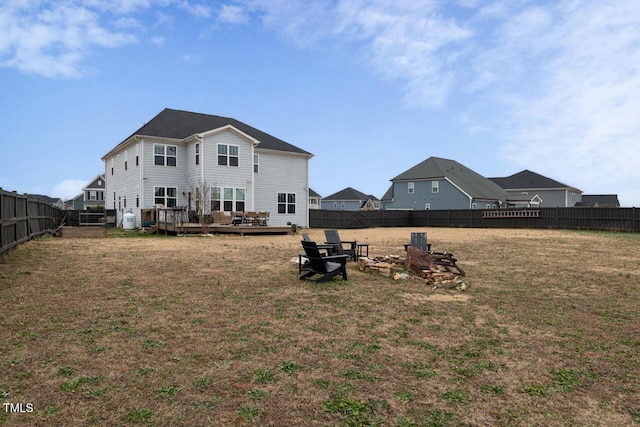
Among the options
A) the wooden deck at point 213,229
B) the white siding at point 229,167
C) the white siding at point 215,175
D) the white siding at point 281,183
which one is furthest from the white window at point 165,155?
the white siding at point 281,183

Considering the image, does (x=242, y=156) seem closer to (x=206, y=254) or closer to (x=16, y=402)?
(x=206, y=254)

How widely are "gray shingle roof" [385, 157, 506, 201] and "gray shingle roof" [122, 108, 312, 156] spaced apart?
19730mm

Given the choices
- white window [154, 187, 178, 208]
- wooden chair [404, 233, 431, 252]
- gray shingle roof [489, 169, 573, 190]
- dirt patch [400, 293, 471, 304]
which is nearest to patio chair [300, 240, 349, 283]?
dirt patch [400, 293, 471, 304]

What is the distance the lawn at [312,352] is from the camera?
129 inches

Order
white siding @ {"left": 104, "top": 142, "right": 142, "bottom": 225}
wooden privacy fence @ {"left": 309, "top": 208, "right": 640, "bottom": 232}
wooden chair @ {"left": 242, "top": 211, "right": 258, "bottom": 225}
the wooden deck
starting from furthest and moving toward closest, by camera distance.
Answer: wooden privacy fence @ {"left": 309, "top": 208, "right": 640, "bottom": 232}, white siding @ {"left": 104, "top": 142, "right": 142, "bottom": 225}, wooden chair @ {"left": 242, "top": 211, "right": 258, "bottom": 225}, the wooden deck

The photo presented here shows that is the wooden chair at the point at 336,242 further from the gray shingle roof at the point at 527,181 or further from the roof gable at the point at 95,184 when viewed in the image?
the roof gable at the point at 95,184

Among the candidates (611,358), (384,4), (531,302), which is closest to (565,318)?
(531,302)

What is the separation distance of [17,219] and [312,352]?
12111 millimetres

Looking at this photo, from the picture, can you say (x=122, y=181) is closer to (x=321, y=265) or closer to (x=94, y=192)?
(x=321, y=265)

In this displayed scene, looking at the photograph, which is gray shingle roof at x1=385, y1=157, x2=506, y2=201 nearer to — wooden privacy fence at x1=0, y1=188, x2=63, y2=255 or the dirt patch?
wooden privacy fence at x1=0, y1=188, x2=63, y2=255

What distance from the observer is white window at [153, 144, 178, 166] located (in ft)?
82.6

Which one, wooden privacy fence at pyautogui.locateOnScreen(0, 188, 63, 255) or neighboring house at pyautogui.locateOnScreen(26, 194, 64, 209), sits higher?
neighboring house at pyautogui.locateOnScreen(26, 194, 64, 209)

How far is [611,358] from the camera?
14.8ft

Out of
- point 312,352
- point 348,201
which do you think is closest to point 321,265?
point 312,352
